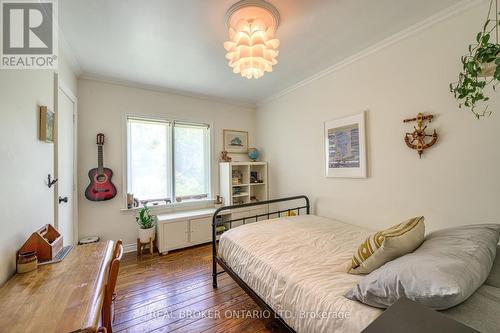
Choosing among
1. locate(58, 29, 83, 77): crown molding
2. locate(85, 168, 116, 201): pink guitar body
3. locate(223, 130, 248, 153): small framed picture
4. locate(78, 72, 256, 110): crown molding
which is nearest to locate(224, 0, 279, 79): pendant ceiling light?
locate(58, 29, 83, 77): crown molding

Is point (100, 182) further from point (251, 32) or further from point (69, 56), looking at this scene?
point (251, 32)

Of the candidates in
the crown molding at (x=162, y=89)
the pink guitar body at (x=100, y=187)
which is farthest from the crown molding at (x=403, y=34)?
the pink guitar body at (x=100, y=187)

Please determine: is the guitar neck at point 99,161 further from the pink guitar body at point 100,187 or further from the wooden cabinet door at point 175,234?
the wooden cabinet door at point 175,234

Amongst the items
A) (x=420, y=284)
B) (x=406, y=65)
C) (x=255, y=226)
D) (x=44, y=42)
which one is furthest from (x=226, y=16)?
(x=420, y=284)

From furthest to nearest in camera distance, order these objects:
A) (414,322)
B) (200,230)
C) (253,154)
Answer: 1. (253,154)
2. (200,230)
3. (414,322)

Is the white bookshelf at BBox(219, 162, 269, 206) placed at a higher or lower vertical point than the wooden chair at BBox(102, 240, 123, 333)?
higher

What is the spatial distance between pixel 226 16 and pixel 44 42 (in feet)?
5.07

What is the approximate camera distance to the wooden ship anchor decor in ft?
5.75

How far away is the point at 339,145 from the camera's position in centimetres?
249

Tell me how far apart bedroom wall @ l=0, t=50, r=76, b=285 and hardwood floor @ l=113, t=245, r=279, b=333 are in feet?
3.12

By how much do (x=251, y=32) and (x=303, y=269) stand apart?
5.78 feet

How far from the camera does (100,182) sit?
2.73 m

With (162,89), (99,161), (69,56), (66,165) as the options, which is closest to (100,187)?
(99,161)

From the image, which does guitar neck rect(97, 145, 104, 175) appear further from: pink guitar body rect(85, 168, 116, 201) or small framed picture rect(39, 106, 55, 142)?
small framed picture rect(39, 106, 55, 142)
